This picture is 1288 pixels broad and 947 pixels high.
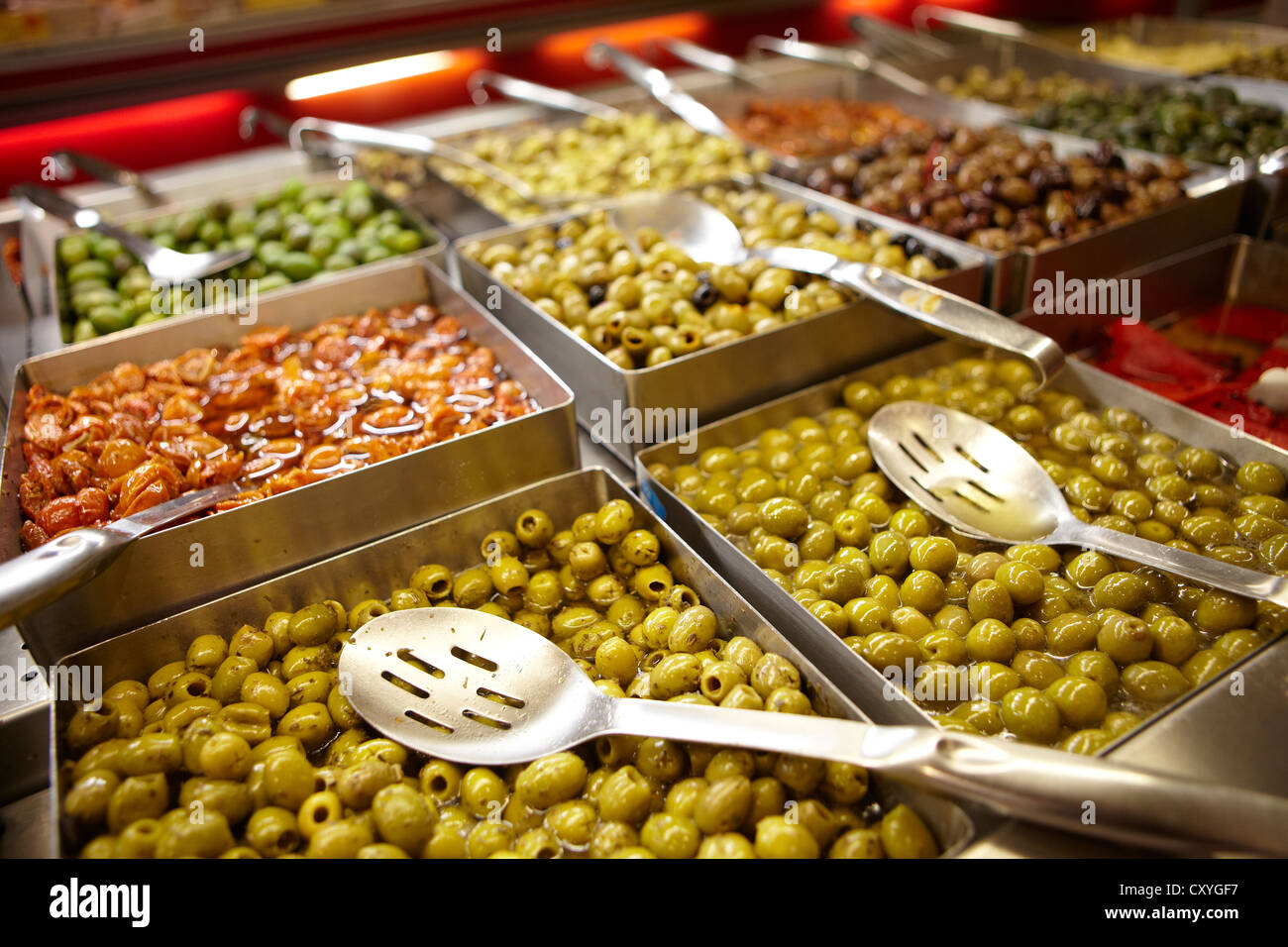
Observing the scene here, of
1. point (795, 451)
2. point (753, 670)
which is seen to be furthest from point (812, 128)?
point (753, 670)

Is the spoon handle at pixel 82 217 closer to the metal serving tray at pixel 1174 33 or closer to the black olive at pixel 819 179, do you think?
the black olive at pixel 819 179

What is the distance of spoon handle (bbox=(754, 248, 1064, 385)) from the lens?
182cm

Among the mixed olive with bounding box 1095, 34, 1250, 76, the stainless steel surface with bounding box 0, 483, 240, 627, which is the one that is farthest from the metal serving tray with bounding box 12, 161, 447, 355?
the mixed olive with bounding box 1095, 34, 1250, 76

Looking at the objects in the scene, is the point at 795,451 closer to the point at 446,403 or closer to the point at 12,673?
the point at 446,403

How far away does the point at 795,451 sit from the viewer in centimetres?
206

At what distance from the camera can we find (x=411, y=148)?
336 centimetres

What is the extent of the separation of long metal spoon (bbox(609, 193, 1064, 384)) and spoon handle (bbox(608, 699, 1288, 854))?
949 mm

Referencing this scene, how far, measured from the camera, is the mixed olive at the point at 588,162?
3396 millimetres

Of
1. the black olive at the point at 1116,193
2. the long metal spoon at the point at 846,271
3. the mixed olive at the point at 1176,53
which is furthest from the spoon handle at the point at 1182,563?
the mixed olive at the point at 1176,53

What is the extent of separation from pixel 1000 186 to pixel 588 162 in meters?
1.64

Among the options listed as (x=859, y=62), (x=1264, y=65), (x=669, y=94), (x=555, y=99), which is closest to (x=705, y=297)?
(x=669, y=94)

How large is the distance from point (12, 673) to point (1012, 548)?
6.14 feet

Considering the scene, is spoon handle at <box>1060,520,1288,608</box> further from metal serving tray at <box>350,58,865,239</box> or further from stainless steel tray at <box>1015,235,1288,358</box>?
metal serving tray at <box>350,58,865,239</box>

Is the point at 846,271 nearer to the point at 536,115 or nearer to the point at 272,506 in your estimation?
the point at 272,506
